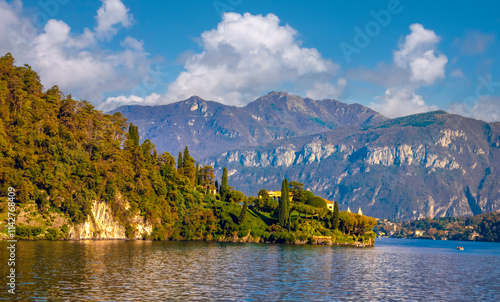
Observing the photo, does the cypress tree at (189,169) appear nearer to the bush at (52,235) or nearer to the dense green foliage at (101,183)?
the dense green foliage at (101,183)

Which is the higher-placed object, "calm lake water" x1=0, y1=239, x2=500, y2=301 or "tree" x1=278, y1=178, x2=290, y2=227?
"tree" x1=278, y1=178, x2=290, y2=227

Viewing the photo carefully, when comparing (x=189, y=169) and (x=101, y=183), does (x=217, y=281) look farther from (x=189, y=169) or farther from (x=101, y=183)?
(x=189, y=169)

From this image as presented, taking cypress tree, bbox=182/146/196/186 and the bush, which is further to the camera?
cypress tree, bbox=182/146/196/186

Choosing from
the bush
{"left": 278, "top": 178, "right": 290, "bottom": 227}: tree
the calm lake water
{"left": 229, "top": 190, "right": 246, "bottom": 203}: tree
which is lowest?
the calm lake water

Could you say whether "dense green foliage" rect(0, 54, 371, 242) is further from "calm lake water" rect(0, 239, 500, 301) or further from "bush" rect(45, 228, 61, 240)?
"calm lake water" rect(0, 239, 500, 301)

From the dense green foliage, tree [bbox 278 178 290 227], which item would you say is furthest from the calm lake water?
tree [bbox 278 178 290 227]

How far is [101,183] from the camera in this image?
144m

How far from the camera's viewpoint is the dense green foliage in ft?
416

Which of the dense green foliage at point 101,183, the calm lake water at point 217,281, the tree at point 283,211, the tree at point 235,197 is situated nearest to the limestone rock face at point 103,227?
the dense green foliage at point 101,183

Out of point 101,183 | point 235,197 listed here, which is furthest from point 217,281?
point 235,197

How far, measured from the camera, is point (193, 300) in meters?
46.8

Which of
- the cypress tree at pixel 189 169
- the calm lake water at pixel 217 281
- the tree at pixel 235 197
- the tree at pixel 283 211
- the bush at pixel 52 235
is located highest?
the cypress tree at pixel 189 169

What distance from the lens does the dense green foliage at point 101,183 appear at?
12675cm

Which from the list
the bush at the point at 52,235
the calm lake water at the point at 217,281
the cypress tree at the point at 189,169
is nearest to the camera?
the calm lake water at the point at 217,281
